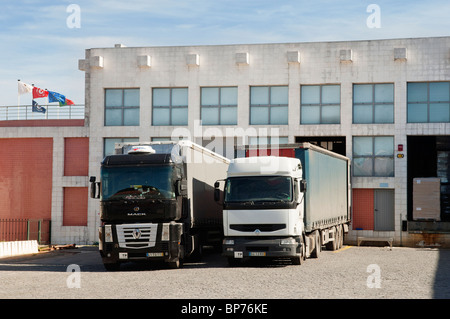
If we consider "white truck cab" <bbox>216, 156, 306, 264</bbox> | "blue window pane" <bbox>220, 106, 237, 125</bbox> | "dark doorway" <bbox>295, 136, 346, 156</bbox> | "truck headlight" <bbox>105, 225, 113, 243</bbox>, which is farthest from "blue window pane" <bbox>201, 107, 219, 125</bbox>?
"truck headlight" <bbox>105, 225, 113, 243</bbox>

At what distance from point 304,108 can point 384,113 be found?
4049mm

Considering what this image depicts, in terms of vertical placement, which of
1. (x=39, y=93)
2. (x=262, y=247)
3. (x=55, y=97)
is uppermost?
(x=39, y=93)

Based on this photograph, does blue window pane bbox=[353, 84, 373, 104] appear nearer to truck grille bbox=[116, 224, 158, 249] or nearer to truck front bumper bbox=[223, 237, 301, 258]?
truck front bumper bbox=[223, 237, 301, 258]

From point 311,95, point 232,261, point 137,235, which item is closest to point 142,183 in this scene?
point 137,235

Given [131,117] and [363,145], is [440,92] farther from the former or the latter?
[131,117]

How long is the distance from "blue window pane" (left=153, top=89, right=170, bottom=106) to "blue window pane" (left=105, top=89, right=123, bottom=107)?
198 centimetres

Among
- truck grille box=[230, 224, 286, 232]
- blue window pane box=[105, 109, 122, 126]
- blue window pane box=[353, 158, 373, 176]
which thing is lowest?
truck grille box=[230, 224, 286, 232]

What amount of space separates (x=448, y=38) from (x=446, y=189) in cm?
760

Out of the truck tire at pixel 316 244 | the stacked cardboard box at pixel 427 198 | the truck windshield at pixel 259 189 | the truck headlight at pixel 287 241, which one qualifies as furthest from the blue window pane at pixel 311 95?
the truck headlight at pixel 287 241

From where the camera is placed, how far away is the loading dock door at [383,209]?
36719mm

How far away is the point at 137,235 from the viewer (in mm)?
20109

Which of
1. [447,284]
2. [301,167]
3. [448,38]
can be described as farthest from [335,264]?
[448,38]

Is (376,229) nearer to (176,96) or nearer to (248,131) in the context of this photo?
(248,131)

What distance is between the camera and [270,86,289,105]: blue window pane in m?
37.5
